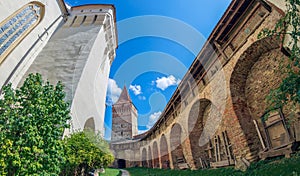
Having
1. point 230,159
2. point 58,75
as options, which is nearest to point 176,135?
point 230,159

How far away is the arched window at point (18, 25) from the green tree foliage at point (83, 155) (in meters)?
6.95

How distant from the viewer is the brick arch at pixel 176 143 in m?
12.5

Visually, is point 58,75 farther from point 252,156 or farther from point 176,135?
point 252,156

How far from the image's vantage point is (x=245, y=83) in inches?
263

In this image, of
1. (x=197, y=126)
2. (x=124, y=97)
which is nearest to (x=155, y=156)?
(x=197, y=126)

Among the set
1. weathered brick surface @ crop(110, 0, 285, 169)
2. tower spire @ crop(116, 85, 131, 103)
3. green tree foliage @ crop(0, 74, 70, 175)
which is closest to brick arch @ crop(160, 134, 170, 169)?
weathered brick surface @ crop(110, 0, 285, 169)

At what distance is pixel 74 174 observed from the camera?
26.0 ft

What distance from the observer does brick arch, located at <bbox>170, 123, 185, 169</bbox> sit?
12465 mm

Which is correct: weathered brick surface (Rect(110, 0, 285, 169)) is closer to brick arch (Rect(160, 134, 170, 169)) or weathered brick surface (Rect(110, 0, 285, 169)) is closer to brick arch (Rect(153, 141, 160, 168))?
brick arch (Rect(160, 134, 170, 169))

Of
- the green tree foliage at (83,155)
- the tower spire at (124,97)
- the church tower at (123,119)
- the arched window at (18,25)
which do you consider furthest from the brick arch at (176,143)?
the tower spire at (124,97)

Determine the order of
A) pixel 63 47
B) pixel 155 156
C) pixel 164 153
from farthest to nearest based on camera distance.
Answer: pixel 155 156, pixel 63 47, pixel 164 153

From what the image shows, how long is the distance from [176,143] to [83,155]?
722cm

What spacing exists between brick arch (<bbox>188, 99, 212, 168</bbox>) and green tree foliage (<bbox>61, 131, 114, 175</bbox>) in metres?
4.41

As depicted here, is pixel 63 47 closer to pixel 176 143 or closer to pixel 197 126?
pixel 176 143
